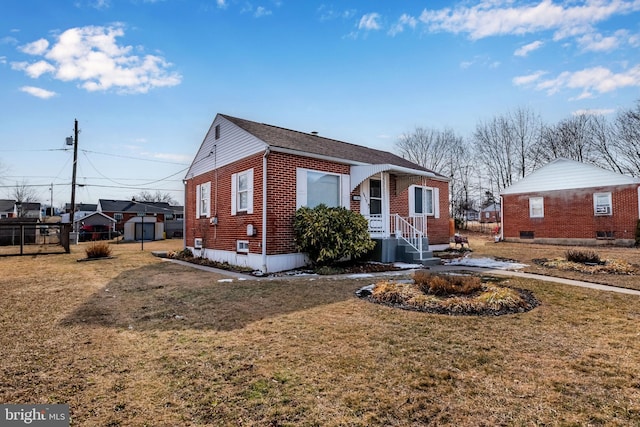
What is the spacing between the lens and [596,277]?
313 inches

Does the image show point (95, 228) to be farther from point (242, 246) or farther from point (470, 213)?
point (470, 213)

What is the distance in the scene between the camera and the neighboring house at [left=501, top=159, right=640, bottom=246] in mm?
17547

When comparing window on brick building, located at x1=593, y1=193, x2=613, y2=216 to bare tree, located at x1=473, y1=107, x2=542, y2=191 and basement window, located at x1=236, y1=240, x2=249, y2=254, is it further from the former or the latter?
basement window, located at x1=236, y1=240, x2=249, y2=254

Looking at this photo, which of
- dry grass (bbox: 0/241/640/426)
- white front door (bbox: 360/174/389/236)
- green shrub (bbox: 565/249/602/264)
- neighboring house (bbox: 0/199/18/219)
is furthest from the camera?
neighboring house (bbox: 0/199/18/219)

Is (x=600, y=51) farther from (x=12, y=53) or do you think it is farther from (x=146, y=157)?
(x=146, y=157)

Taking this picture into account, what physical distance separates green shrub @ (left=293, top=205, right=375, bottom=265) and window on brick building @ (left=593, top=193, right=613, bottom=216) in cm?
1586

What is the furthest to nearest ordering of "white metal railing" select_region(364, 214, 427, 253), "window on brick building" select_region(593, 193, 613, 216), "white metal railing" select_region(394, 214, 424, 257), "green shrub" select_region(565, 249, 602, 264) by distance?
"window on brick building" select_region(593, 193, 613, 216) < "white metal railing" select_region(364, 214, 427, 253) < "white metal railing" select_region(394, 214, 424, 257) < "green shrub" select_region(565, 249, 602, 264)

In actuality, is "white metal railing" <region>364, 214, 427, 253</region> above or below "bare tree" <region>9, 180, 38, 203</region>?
below

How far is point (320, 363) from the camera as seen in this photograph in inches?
130

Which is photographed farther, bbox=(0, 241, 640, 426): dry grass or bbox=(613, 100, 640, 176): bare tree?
bbox=(613, 100, 640, 176): bare tree

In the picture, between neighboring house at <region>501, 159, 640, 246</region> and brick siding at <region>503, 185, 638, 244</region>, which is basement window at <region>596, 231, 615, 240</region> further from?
brick siding at <region>503, 185, 638, 244</region>

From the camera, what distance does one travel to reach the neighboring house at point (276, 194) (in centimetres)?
988

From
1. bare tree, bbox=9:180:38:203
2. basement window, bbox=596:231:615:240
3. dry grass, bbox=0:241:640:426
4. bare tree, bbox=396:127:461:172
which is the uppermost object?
bare tree, bbox=396:127:461:172

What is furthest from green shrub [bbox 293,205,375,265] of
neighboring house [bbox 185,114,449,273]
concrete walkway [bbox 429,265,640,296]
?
concrete walkway [bbox 429,265,640,296]
